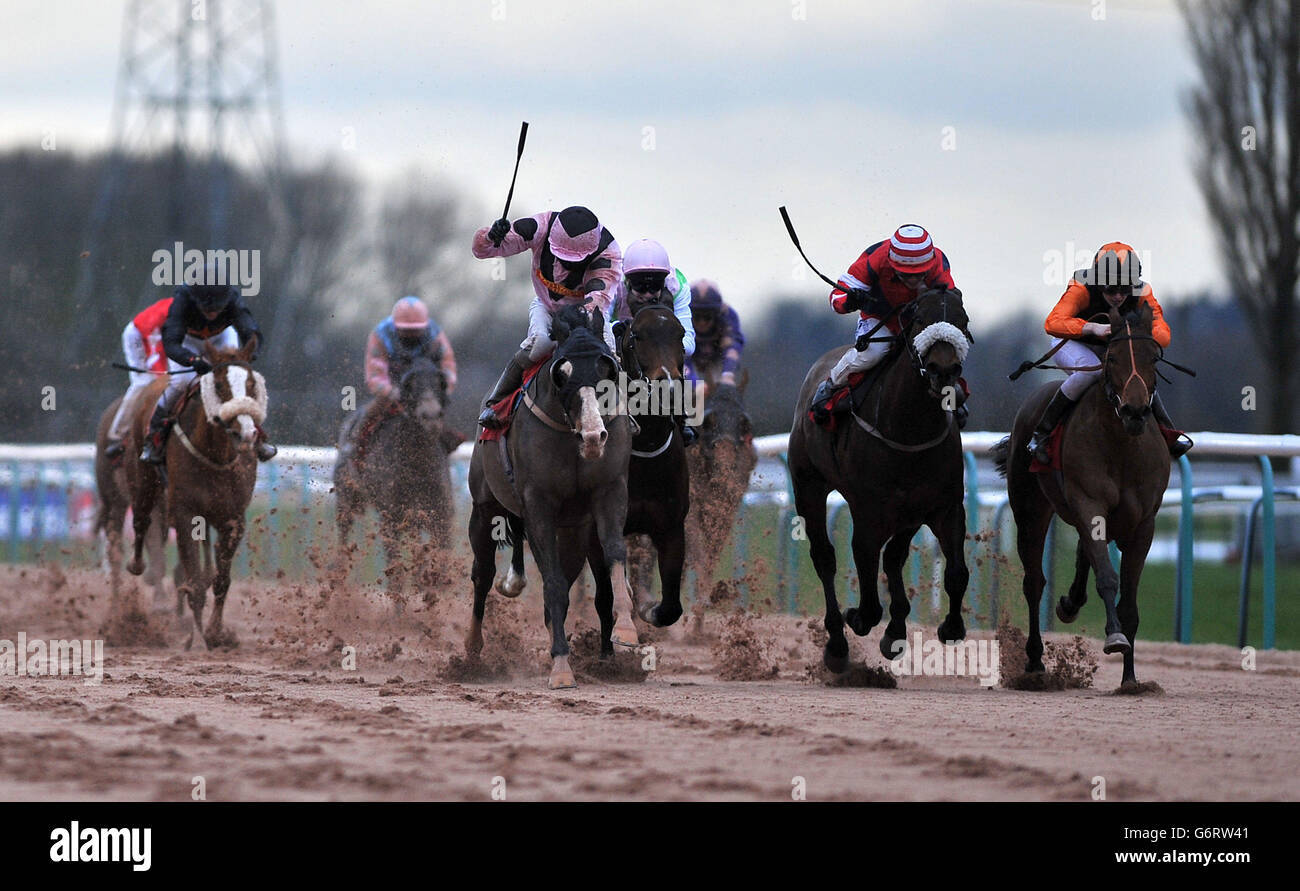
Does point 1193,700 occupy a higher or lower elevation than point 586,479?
lower

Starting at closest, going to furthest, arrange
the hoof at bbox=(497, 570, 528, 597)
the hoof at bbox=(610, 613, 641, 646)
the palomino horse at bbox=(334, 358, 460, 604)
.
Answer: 1. the hoof at bbox=(610, 613, 641, 646)
2. the hoof at bbox=(497, 570, 528, 597)
3. the palomino horse at bbox=(334, 358, 460, 604)

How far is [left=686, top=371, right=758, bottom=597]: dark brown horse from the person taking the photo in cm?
1179

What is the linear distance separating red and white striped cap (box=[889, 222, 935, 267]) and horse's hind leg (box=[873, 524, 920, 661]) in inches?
52.9

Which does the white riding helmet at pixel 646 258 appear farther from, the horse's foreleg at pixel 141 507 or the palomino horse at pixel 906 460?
the horse's foreleg at pixel 141 507

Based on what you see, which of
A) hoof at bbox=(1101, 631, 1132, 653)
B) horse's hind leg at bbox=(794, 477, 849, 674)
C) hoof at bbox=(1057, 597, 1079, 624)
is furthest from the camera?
horse's hind leg at bbox=(794, 477, 849, 674)

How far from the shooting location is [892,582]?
952 centimetres

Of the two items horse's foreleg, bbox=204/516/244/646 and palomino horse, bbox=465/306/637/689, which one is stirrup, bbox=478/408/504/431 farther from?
horse's foreleg, bbox=204/516/244/646

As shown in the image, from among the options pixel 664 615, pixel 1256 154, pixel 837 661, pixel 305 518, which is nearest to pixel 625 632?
pixel 664 615

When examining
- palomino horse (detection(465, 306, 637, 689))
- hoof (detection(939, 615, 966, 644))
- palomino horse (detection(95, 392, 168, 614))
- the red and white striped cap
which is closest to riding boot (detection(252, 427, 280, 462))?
palomino horse (detection(465, 306, 637, 689))
